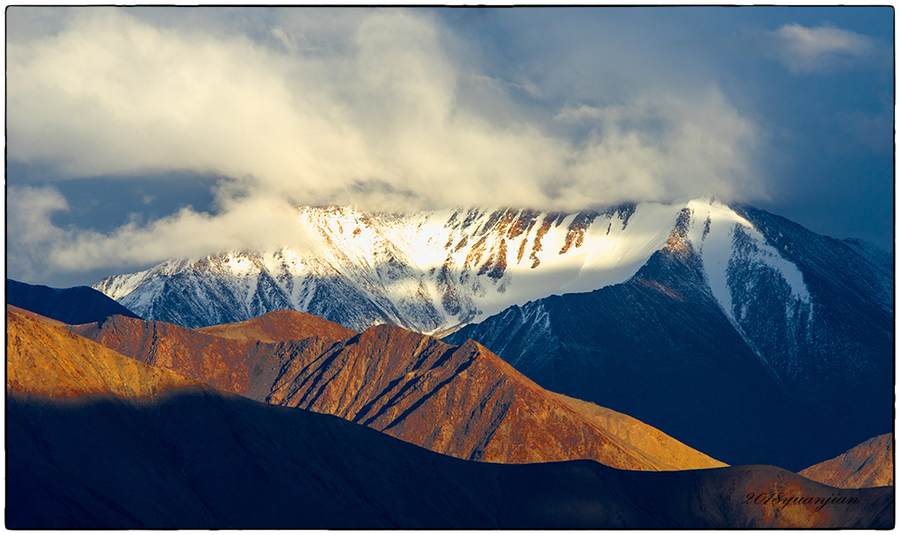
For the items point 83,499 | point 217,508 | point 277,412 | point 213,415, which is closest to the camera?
point 83,499

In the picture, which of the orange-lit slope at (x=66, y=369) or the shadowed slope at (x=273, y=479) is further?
the orange-lit slope at (x=66, y=369)

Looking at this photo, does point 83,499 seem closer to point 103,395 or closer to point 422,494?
point 103,395

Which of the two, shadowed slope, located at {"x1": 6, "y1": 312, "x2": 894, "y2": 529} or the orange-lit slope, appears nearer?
shadowed slope, located at {"x1": 6, "y1": 312, "x2": 894, "y2": 529}

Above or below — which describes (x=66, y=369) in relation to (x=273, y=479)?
above

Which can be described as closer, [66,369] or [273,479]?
[66,369]

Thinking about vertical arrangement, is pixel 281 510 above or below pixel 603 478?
below

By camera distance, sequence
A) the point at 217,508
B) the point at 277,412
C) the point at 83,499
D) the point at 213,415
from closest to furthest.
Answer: the point at 83,499 → the point at 217,508 → the point at 213,415 → the point at 277,412

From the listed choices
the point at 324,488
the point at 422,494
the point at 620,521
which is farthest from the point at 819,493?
the point at 324,488

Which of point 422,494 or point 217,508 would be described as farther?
point 422,494
